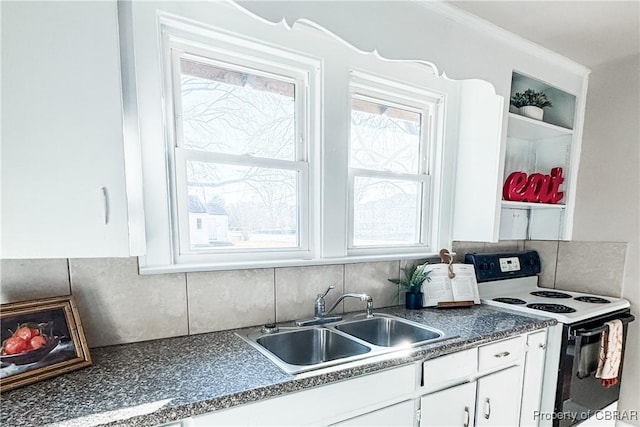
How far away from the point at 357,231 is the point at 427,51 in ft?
3.15

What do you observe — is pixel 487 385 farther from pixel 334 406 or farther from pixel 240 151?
pixel 240 151

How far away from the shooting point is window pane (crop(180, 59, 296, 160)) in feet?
4.59

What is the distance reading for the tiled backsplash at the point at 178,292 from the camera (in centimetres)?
113

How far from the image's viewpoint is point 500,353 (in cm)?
150

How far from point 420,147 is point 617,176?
138 cm

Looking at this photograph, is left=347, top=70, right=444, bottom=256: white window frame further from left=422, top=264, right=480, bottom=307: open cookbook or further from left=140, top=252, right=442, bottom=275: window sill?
left=422, top=264, right=480, bottom=307: open cookbook

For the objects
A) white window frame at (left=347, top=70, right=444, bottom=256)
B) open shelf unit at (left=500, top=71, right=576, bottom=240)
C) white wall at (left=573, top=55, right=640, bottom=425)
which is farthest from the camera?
open shelf unit at (left=500, top=71, right=576, bottom=240)

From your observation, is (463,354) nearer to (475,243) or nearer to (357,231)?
(357,231)

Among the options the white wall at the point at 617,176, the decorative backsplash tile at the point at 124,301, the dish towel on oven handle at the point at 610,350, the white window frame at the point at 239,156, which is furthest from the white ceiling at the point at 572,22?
the decorative backsplash tile at the point at 124,301

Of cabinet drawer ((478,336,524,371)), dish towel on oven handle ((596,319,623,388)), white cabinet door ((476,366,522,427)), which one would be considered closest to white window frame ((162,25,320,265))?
cabinet drawer ((478,336,524,371))

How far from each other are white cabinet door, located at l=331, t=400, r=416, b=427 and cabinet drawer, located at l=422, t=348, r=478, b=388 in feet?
0.39

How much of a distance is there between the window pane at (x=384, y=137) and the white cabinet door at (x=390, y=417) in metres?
1.18

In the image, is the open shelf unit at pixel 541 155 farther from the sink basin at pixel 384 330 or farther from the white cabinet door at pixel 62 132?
the white cabinet door at pixel 62 132

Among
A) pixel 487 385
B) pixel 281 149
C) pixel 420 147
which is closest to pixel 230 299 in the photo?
pixel 281 149
